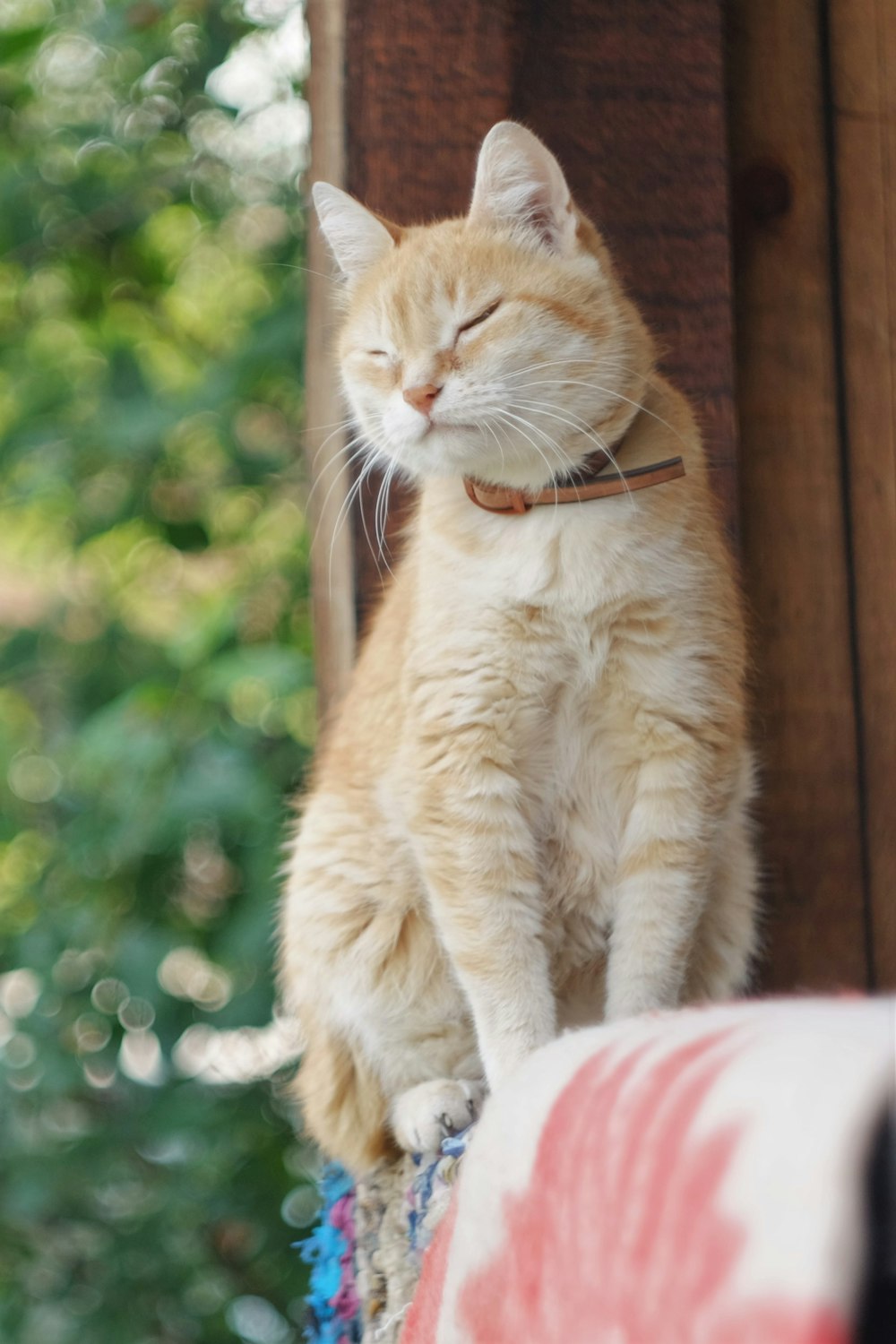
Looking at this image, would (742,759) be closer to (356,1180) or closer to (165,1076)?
(356,1180)

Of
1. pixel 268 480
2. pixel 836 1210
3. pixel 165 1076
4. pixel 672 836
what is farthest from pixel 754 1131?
pixel 268 480

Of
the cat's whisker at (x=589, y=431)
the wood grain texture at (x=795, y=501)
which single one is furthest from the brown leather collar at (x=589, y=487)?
the wood grain texture at (x=795, y=501)

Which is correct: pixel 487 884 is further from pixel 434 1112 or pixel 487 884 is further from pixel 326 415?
pixel 326 415

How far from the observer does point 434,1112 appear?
4.30ft

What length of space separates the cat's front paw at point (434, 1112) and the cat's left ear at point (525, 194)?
87cm

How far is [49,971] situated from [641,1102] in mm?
1292

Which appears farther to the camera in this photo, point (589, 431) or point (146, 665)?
point (146, 665)

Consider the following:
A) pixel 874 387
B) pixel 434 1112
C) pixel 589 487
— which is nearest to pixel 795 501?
pixel 874 387

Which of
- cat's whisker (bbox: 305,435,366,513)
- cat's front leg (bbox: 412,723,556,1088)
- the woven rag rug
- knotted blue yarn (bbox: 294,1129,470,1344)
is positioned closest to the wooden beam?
cat's whisker (bbox: 305,435,366,513)

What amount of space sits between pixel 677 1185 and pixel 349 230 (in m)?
1.09

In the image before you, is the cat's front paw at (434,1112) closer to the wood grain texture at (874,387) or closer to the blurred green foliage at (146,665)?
the blurred green foliage at (146,665)

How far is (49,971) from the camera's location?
1.73m

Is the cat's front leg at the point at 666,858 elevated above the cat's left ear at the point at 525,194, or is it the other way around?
the cat's left ear at the point at 525,194

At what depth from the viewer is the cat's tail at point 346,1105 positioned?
1.41 metres
